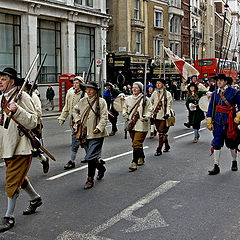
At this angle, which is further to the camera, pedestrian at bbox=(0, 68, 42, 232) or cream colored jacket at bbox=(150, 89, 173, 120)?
cream colored jacket at bbox=(150, 89, 173, 120)

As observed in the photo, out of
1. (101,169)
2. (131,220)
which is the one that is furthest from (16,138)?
(101,169)

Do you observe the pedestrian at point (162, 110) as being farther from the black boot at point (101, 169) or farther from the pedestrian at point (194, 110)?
the black boot at point (101, 169)

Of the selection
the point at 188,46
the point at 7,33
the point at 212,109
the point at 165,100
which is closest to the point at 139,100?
the point at 212,109

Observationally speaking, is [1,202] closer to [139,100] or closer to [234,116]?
[139,100]

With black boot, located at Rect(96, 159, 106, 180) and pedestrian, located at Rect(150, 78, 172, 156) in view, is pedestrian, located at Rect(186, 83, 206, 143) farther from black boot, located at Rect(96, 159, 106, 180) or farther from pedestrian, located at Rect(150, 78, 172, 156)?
black boot, located at Rect(96, 159, 106, 180)

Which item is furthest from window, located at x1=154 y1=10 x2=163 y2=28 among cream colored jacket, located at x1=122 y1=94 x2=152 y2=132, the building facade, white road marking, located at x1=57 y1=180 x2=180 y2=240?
white road marking, located at x1=57 y1=180 x2=180 y2=240

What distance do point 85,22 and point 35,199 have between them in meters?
28.9

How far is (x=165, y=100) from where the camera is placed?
36.8 feet

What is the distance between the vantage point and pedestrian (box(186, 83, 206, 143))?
42.7ft

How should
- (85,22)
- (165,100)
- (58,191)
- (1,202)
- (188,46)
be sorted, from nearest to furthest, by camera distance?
(1,202)
(58,191)
(165,100)
(85,22)
(188,46)

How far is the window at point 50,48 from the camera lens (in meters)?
30.4

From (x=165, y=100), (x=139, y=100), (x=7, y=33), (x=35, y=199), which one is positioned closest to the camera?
(x=35, y=199)

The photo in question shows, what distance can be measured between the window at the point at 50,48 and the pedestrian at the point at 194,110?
1828 cm

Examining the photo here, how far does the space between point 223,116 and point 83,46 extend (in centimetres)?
2717
